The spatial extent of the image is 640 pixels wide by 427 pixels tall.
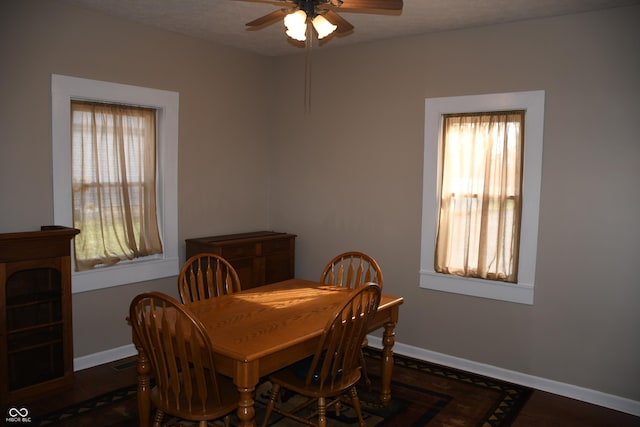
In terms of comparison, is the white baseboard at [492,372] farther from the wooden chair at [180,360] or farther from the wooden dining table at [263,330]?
the wooden chair at [180,360]

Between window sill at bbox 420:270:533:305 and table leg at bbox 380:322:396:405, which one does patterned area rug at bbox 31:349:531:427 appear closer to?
table leg at bbox 380:322:396:405

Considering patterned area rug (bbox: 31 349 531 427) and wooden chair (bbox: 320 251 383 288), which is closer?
patterned area rug (bbox: 31 349 531 427)

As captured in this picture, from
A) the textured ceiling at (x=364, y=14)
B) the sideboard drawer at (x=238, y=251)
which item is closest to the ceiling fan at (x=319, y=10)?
the textured ceiling at (x=364, y=14)

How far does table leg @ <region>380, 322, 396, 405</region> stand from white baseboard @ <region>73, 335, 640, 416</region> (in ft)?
3.02

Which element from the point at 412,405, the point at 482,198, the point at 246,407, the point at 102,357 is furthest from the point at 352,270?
the point at 102,357

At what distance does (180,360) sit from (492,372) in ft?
8.22

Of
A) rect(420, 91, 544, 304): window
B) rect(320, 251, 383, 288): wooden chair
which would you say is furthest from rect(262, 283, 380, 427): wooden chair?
rect(420, 91, 544, 304): window

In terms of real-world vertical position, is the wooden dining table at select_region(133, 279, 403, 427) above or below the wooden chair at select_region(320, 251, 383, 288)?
below

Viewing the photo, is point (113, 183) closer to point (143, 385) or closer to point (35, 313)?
point (35, 313)

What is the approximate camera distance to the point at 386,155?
4.26m

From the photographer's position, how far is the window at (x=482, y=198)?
11.7ft

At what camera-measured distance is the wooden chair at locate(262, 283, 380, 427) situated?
2420 millimetres

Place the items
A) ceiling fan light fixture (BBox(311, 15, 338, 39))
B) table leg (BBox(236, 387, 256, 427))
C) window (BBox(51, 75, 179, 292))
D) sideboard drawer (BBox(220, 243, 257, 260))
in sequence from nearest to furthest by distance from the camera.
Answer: table leg (BBox(236, 387, 256, 427))
ceiling fan light fixture (BBox(311, 15, 338, 39))
window (BBox(51, 75, 179, 292))
sideboard drawer (BBox(220, 243, 257, 260))

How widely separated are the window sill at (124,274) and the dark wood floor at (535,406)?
62 centimetres
